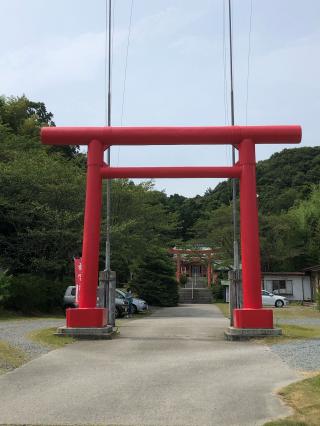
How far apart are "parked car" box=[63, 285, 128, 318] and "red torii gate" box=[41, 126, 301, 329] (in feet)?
31.6

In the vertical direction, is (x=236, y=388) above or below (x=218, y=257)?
below

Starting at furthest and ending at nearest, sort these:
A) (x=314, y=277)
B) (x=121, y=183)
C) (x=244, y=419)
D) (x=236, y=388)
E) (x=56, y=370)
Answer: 1. (x=314, y=277)
2. (x=121, y=183)
3. (x=56, y=370)
4. (x=236, y=388)
5. (x=244, y=419)

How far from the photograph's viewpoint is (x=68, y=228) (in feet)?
79.9

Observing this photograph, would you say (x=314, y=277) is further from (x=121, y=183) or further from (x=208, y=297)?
(x=121, y=183)

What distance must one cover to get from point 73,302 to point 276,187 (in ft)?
141

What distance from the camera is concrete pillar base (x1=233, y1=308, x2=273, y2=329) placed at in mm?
12641

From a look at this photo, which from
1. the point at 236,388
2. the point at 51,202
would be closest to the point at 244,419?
the point at 236,388

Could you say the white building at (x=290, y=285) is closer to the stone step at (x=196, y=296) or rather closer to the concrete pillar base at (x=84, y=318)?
the stone step at (x=196, y=296)

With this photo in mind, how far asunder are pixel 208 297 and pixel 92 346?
1401 inches

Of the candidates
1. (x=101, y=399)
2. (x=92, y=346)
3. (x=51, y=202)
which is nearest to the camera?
(x=101, y=399)

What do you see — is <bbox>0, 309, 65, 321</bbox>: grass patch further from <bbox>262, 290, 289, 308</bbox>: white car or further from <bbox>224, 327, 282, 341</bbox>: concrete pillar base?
<bbox>262, 290, 289, 308</bbox>: white car

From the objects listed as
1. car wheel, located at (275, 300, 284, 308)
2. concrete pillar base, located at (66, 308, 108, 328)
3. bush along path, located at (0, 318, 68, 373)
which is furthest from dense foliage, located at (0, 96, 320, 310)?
car wheel, located at (275, 300, 284, 308)

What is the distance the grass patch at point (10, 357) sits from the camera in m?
8.38

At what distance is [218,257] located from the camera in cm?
4506
